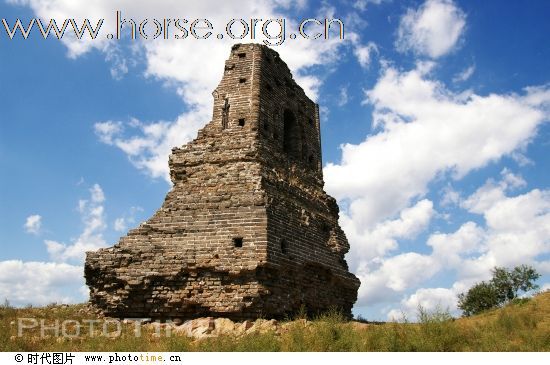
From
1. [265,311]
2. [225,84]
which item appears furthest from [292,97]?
[265,311]

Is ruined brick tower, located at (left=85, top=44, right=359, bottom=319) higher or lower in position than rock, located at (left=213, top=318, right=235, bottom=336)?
higher

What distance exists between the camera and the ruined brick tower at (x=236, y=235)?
950cm

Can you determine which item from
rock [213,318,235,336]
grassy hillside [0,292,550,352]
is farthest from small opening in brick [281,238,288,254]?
rock [213,318,235,336]

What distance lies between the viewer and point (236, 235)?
9727 millimetres

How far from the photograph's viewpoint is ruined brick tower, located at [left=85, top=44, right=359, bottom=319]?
950cm

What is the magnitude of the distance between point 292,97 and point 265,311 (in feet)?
22.4

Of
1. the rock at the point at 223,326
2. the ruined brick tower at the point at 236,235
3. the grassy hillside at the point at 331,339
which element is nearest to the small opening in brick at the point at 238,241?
the ruined brick tower at the point at 236,235

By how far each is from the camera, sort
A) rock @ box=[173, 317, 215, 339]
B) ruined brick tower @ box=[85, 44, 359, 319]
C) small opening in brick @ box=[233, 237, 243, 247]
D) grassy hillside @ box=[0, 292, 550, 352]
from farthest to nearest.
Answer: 1. small opening in brick @ box=[233, 237, 243, 247]
2. ruined brick tower @ box=[85, 44, 359, 319]
3. rock @ box=[173, 317, 215, 339]
4. grassy hillside @ box=[0, 292, 550, 352]

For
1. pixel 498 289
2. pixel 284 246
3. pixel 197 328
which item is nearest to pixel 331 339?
pixel 197 328

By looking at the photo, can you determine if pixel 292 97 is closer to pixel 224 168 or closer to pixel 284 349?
pixel 224 168

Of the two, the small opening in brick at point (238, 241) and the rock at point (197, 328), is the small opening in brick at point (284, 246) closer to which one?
the small opening in brick at point (238, 241)

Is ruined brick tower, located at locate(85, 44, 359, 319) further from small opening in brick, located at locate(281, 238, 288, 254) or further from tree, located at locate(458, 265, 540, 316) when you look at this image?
tree, located at locate(458, 265, 540, 316)

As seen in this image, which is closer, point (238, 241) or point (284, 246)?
point (238, 241)

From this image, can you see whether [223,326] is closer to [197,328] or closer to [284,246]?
[197,328]
